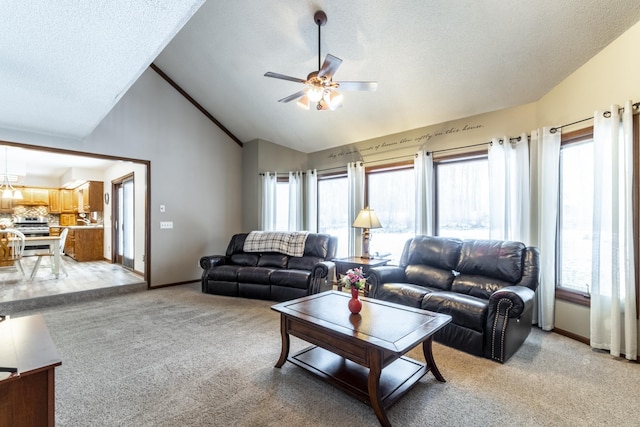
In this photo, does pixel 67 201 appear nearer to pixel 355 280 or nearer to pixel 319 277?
pixel 319 277

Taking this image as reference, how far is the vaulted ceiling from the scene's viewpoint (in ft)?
6.72

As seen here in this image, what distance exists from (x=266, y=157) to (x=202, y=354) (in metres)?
4.16

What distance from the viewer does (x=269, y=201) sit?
238 inches

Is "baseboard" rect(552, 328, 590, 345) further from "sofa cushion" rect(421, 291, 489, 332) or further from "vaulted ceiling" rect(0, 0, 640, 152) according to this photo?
"vaulted ceiling" rect(0, 0, 640, 152)

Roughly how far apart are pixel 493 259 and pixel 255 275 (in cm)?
323

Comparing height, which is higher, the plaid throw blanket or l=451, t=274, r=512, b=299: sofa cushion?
the plaid throw blanket

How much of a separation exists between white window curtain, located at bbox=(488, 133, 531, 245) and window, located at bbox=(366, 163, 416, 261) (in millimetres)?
1168

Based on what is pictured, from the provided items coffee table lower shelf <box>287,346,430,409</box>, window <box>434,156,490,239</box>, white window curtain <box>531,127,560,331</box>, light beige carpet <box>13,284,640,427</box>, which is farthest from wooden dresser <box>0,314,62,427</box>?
window <box>434,156,490,239</box>

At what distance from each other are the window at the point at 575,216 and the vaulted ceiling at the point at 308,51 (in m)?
0.81

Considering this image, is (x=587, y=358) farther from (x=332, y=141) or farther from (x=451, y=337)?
(x=332, y=141)

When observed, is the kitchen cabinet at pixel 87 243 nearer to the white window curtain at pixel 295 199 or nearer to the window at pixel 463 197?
the white window curtain at pixel 295 199

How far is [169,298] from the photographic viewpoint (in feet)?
15.3

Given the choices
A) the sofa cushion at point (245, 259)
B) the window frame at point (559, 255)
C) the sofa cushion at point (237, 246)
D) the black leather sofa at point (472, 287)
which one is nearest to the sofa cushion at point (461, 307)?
the black leather sofa at point (472, 287)

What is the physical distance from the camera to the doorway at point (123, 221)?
658cm
